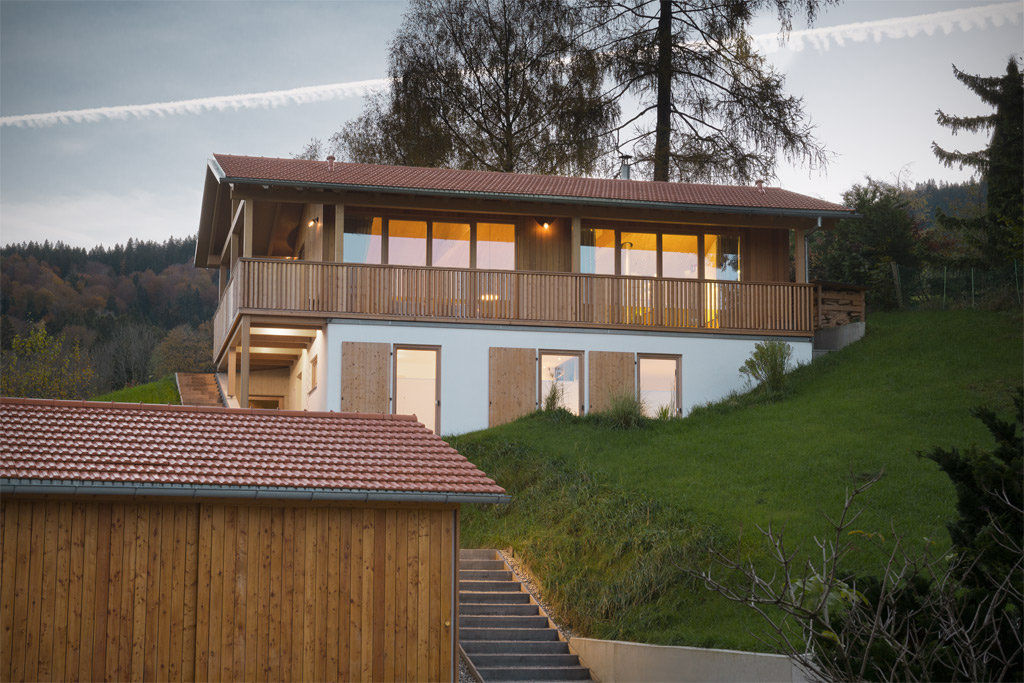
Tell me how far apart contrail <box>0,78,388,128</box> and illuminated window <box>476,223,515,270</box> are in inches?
347

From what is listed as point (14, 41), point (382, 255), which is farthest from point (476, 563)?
point (14, 41)

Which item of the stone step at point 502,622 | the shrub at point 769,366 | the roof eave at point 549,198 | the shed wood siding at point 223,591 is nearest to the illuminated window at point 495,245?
the roof eave at point 549,198

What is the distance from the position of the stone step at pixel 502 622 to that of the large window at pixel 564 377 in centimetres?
856

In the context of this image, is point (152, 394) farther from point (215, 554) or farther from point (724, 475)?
point (215, 554)

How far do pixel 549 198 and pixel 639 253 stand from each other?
309cm

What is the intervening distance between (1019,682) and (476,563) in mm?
10525

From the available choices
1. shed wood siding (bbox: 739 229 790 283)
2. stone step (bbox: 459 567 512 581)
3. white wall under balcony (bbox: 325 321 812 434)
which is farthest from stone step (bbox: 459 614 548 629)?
shed wood siding (bbox: 739 229 790 283)

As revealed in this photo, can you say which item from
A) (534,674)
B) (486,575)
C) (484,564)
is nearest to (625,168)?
(484,564)

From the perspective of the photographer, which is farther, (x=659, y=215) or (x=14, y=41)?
(x=659, y=215)

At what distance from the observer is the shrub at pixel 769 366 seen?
23875mm

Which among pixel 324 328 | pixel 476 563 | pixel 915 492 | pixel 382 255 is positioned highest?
pixel 382 255

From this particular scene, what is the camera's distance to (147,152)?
31.7 m

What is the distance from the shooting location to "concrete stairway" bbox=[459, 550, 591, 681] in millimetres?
14695

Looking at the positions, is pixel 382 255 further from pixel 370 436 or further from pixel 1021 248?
pixel 1021 248
